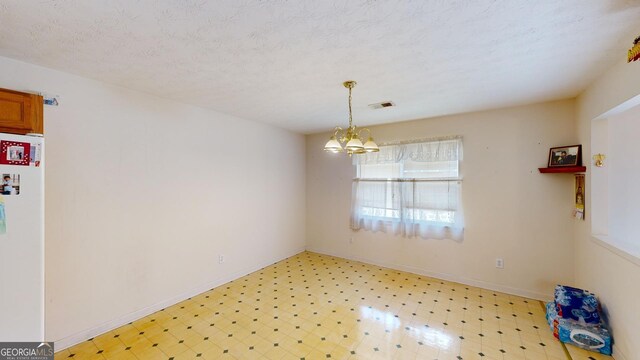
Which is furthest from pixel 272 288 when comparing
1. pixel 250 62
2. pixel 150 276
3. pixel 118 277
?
pixel 250 62

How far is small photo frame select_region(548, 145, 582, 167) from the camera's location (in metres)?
2.86

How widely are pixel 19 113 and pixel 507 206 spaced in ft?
16.2

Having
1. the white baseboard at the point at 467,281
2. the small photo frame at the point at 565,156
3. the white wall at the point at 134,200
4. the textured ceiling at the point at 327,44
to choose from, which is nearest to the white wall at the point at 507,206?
the white baseboard at the point at 467,281

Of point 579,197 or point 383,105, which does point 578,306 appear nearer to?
point 579,197

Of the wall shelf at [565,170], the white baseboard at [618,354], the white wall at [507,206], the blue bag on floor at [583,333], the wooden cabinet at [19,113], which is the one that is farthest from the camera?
the white wall at [507,206]

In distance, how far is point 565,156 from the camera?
117 inches

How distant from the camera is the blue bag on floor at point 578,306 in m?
2.37

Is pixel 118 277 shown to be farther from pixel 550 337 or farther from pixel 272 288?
pixel 550 337

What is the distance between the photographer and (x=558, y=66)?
218cm

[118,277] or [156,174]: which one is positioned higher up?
[156,174]

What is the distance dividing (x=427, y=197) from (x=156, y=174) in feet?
12.4

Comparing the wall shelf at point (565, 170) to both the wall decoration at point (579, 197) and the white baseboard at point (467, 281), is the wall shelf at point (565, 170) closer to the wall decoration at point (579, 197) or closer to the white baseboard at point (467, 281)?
the wall decoration at point (579, 197)

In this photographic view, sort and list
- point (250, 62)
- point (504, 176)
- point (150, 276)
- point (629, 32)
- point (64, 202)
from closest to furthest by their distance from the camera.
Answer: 1. point (629, 32)
2. point (250, 62)
3. point (64, 202)
4. point (150, 276)
5. point (504, 176)

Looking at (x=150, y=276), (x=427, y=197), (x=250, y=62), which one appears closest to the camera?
(x=250, y=62)
